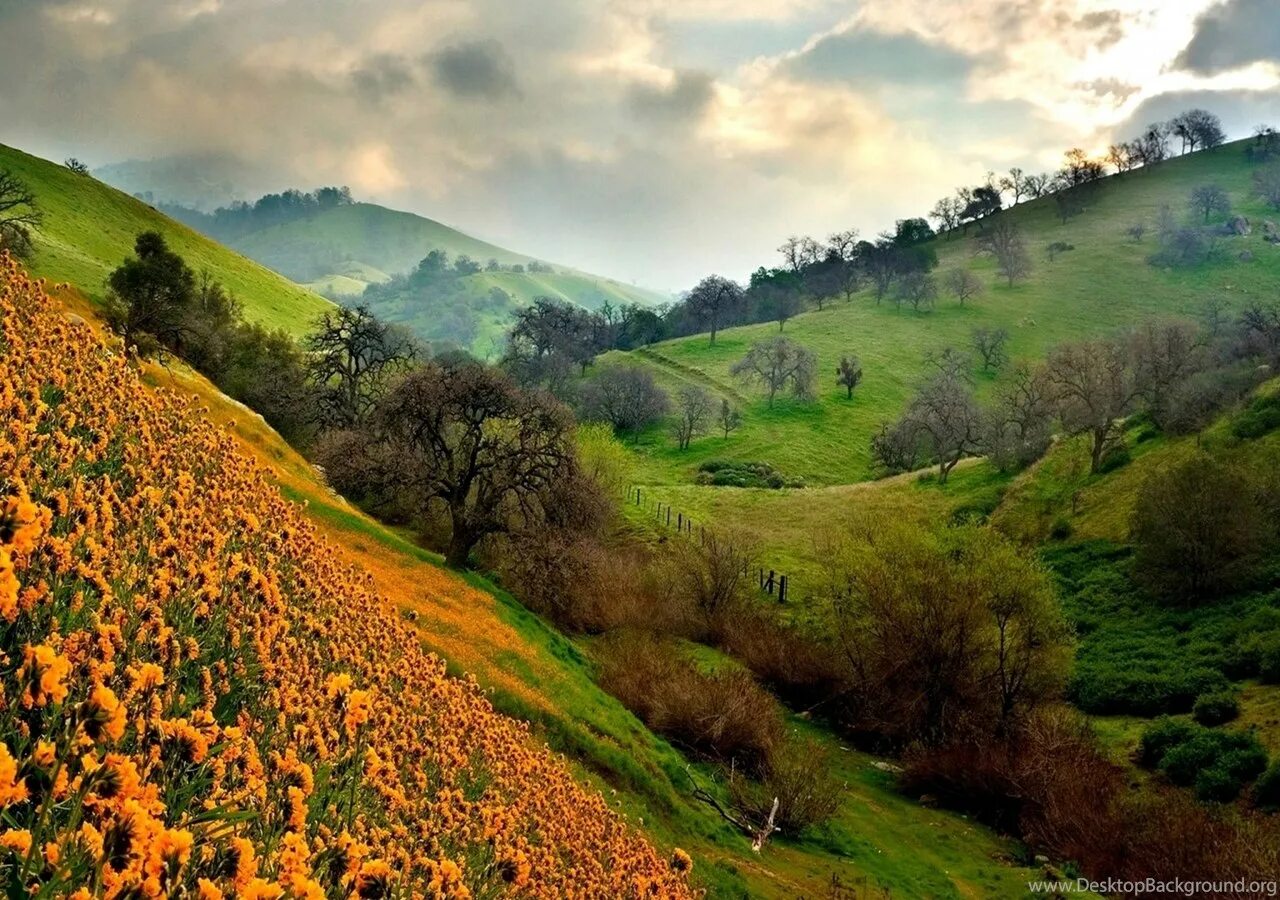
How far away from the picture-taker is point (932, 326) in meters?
134

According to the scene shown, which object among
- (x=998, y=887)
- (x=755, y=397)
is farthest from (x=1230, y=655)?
(x=755, y=397)

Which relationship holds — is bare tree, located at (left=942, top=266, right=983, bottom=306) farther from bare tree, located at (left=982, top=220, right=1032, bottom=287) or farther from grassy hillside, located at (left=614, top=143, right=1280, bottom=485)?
bare tree, located at (left=982, top=220, right=1032, bottom=287)

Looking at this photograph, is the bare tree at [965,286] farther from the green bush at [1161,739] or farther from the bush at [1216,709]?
the green bush at [1161,739]

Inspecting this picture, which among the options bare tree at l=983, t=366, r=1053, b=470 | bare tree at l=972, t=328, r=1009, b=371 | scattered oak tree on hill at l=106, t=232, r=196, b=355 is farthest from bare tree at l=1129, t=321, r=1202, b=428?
scattered oak tree on hill at l=106, t=232, r=196, b=355

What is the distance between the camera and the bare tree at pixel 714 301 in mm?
163875

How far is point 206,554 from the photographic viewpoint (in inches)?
362

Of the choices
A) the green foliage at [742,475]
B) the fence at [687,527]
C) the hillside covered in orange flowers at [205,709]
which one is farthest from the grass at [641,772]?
the green foliage at [742,475]

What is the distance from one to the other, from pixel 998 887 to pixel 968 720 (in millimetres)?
10844

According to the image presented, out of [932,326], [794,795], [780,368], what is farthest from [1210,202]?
[794,795]

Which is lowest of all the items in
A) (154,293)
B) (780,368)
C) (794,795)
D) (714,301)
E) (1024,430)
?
(794,795)

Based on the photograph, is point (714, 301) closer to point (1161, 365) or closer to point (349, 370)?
point (1161, 365)

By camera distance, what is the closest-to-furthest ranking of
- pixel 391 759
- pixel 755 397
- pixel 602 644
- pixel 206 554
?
pixel 391 759
pixel 206 554
pixel 602 644
pixel 755 397

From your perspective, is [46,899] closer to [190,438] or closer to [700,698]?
[190,438]

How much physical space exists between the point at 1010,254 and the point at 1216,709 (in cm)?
13686
